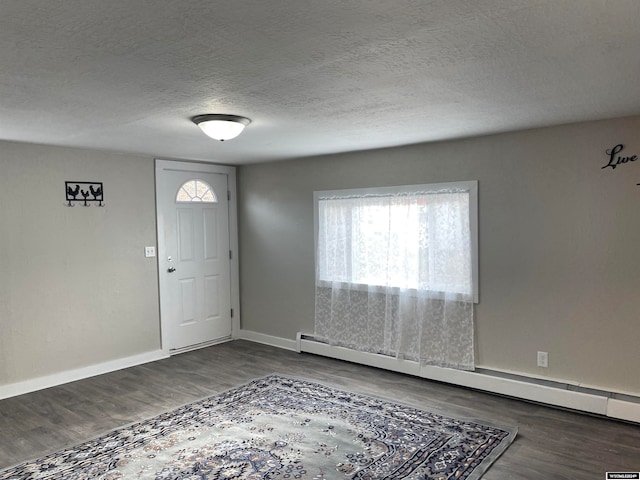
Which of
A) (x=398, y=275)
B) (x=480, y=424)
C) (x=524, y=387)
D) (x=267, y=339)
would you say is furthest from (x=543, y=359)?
(x=267, y=339)

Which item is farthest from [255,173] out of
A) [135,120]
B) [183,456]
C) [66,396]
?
[183,456]

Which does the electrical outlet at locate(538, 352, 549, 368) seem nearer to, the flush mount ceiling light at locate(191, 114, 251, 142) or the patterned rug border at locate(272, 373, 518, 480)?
the patterned rug border at locate(272, 373, 518, 480)

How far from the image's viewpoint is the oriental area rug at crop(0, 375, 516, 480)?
2781 mm

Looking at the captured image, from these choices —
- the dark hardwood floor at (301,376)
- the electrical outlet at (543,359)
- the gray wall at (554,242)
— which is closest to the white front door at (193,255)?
the dark hardwood floor at (301,376)

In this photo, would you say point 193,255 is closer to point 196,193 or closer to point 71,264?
point 196,193

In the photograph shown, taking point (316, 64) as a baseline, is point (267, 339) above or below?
below

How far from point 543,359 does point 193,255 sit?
388 cm

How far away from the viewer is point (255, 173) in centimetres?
593

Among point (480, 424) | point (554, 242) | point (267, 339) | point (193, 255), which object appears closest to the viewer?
point (480, 424)

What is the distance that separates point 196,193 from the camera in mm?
5672

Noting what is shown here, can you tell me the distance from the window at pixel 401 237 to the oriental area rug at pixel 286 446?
125cm

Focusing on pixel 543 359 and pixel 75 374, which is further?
pixel 75 374

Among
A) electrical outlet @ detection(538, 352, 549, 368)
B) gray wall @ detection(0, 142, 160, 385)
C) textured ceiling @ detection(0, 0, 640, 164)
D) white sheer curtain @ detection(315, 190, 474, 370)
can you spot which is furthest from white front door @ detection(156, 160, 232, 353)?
electrical outlet @ detection(538, 352, 549, 368)

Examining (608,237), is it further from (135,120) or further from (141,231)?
(141,231)
